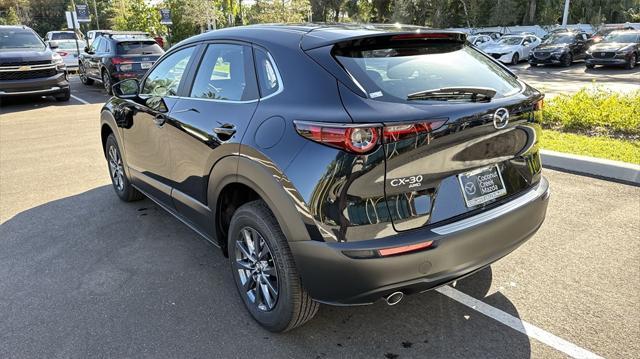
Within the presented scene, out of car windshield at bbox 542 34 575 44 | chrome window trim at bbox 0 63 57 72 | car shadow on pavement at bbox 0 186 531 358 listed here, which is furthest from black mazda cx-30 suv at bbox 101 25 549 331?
car windshield at bbox 542 34 575 44

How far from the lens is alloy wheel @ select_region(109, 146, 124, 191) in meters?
5.13

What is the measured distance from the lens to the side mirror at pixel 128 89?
15.0 ft

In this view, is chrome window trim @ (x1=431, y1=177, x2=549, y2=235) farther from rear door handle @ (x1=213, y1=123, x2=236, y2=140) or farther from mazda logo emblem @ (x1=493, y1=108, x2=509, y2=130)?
rear door handle @ (x1=213, y1=123, x2=236, y2=140)

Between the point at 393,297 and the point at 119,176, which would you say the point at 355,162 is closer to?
the point at 393,297

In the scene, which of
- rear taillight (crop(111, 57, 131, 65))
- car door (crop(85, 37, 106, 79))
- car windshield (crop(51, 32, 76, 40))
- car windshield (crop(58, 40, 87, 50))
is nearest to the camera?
rear taillight (crop(111, 57, 131, 65))

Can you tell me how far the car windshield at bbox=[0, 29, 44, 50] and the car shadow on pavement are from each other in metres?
10.5

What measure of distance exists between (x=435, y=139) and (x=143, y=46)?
1360 centimetres

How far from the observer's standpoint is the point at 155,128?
157 inches

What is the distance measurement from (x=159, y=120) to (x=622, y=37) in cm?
2358

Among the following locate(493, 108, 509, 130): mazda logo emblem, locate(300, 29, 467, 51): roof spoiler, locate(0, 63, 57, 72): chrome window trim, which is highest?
locate(300, 29, 467, 51): roof spoiler

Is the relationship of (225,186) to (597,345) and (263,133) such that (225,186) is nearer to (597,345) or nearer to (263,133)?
(263,133)

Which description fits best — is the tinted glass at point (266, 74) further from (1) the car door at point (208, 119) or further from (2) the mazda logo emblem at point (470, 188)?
(2) the mazda logo emblem at point (470, 188)

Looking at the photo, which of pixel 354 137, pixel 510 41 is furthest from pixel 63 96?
pixel 510 41

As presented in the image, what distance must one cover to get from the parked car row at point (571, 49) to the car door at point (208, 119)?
2165 centimetres
